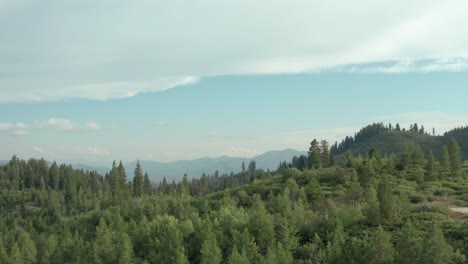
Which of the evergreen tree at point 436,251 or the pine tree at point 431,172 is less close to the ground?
the pine tree at point 431,172

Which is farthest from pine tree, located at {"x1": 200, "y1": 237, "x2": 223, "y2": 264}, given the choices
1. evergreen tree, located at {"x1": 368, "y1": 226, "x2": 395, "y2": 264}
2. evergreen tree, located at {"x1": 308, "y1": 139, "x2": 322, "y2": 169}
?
evergreen tree, located at {"x1": 308, "y1": 139, "x2": 322, "y2": 169}

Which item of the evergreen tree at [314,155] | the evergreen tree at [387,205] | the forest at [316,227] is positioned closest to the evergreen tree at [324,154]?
the evergreen tree at [314,155]

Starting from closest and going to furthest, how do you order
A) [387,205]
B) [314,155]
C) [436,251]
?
[436,251]
[387,205]
[314,155]

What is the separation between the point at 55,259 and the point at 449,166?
65495mm

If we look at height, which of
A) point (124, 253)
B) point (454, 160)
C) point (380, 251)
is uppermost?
point (454, 160)

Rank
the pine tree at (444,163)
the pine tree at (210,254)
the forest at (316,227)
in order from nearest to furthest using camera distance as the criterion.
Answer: the forest at (316,227)
the pine tree at (210,254)
the pine tree at (444,163)

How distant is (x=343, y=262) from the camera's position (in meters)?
25.4

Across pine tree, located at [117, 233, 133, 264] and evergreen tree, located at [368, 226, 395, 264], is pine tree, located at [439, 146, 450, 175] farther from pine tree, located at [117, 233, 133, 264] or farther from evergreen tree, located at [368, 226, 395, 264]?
pine tree, located at [117, 233, 133, 264]

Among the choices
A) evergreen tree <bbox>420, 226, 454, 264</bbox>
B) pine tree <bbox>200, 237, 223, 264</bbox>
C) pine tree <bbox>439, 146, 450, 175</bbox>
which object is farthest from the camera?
pine tree <bbox>439, 146, 450, 175</bbox>

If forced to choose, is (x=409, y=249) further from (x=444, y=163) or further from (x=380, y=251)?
(x=444, y=163)

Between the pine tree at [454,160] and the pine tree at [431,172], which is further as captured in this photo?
the pine tree at [454,160]

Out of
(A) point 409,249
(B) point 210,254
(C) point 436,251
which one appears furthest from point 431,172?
(C) point 436,251

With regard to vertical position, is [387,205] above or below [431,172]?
below

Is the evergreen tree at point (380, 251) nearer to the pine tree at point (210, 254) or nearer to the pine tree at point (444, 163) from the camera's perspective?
the pine tree at point (210, 254)
